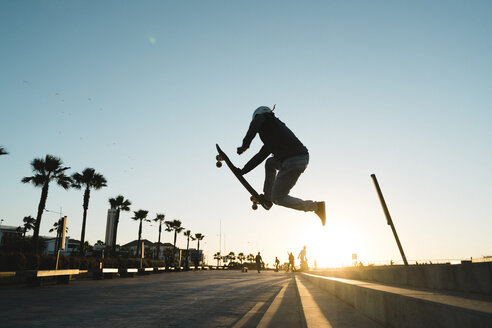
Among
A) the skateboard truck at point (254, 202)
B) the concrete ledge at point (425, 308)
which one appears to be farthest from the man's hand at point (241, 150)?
the concrete ledge at point (425, 308)

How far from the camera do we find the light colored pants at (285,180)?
472 centimetres

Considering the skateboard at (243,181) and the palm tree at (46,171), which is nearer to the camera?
the skateboard at (243,181)

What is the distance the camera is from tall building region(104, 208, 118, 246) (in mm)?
47625

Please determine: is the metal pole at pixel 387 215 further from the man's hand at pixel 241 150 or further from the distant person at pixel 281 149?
the man's hand at pixel 241 150

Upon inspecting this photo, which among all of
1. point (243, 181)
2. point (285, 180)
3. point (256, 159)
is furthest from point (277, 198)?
→ point (243, 181)

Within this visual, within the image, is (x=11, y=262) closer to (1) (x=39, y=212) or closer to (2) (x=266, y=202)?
(1) (x=39, y=212)

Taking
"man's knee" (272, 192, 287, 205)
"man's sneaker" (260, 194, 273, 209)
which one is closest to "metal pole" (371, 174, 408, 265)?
"man's sneaker" (260, 194, 273, 209)

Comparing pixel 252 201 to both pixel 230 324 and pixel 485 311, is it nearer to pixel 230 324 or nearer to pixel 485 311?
pixel 230 324

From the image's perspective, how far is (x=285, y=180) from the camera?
4773 millimetres

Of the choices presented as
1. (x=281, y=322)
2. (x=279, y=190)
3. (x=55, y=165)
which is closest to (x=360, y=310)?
Answer: (x=281, y=322)

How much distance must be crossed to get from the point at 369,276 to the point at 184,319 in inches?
147

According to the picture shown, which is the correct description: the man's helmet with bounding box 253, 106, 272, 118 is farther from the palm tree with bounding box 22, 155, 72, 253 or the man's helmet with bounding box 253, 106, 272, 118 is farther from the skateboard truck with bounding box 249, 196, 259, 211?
the palm tree with bounding box 22, 155, 72, 253

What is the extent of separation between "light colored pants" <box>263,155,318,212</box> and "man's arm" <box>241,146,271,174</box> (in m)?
0.18

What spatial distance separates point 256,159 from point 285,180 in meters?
0.86
